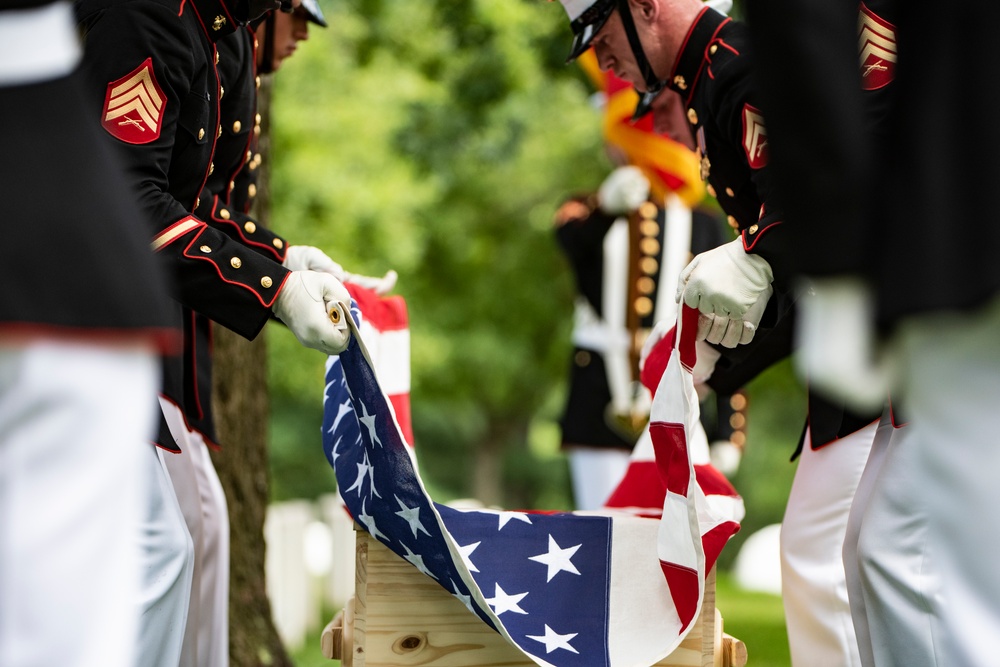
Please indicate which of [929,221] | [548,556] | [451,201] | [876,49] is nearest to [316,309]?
[548,556]

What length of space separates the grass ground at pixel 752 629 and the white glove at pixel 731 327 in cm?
294

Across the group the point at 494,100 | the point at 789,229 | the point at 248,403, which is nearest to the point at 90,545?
the point at 789,229

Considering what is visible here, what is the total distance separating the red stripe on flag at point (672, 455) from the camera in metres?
2.60

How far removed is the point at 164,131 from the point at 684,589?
1.49 meters

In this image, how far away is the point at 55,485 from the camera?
1560mm

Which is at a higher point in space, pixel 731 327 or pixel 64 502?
pixel 64 502

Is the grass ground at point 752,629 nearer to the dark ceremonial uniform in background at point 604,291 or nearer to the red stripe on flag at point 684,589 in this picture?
the dark ceremonial uniform in background at point 604,291

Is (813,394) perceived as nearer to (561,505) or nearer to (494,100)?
(494,100)

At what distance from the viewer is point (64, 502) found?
1.56 m

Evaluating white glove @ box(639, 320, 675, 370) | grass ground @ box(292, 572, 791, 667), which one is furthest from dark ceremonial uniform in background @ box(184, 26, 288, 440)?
grass ground @ box(292, 572, 791, 667)

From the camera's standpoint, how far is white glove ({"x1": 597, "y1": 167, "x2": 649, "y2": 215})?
235 inches

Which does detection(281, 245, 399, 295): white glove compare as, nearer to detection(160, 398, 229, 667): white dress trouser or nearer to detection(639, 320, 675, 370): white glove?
detection(160, 398, 229, 667): white dress trouser

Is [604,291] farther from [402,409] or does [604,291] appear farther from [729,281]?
[729,281]

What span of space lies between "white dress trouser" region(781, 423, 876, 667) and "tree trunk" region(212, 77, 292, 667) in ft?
6.69
